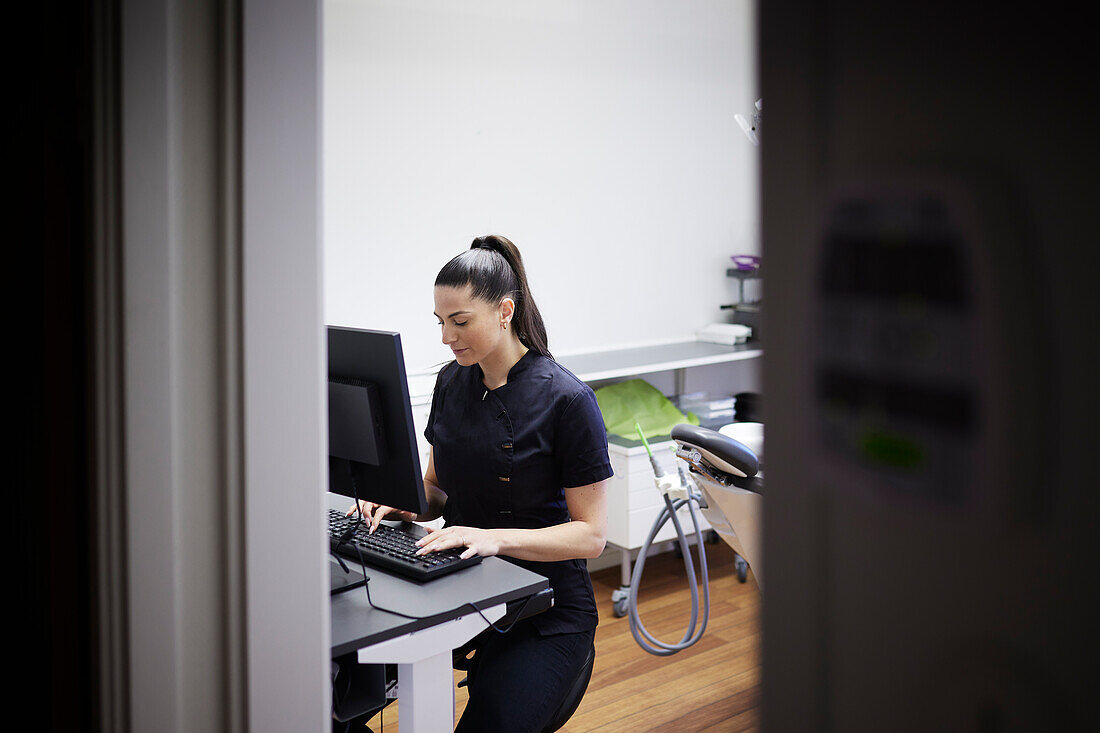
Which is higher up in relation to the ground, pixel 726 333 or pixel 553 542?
pixel 726 333

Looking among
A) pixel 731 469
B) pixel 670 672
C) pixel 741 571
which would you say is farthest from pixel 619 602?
pixel 731 469

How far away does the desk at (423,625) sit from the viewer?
144 centimetres

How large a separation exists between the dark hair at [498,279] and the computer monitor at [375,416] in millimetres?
344

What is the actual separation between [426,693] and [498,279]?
860mm

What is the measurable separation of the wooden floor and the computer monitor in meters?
0.84

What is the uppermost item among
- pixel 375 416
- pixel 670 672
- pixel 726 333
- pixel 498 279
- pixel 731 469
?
pixel 498 279

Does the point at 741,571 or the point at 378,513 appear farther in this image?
the point at 741,571

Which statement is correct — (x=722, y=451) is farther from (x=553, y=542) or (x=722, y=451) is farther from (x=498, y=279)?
(x=498, y=279)

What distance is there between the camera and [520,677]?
1.71 metres
